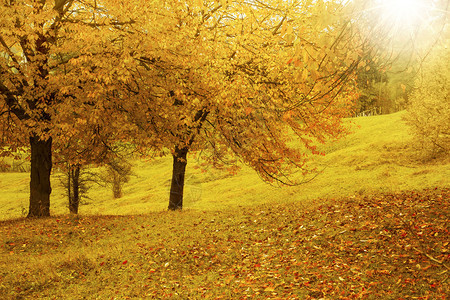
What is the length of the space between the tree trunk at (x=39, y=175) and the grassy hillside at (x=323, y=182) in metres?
5.09

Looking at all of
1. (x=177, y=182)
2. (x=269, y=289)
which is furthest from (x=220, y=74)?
(x=269, y=289)

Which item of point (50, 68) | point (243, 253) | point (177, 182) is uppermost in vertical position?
point (50, 68)

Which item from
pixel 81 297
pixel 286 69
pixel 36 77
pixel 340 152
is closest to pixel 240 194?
pixel 340 152

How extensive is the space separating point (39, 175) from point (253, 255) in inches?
405

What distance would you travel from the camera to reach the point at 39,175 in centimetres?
1495

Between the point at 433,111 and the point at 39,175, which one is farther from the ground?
the point at 433,111

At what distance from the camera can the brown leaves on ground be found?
23.3 feet

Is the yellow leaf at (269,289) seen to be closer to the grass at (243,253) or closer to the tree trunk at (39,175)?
the grass at (243,253)

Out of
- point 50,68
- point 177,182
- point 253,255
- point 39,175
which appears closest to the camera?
point 253,255

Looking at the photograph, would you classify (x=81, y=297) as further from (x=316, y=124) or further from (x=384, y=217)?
(x=316, y=124)

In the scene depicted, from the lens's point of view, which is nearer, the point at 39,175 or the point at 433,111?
the point at 39,175

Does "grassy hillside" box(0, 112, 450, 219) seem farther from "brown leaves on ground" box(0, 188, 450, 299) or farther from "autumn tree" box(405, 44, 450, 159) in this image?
"brown leaves on ground" box(0, 188, 450, 299)

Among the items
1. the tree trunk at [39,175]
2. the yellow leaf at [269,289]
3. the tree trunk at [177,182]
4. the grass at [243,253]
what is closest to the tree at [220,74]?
the tree trunk at [177,182]

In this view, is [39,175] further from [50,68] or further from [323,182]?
[323,182]
